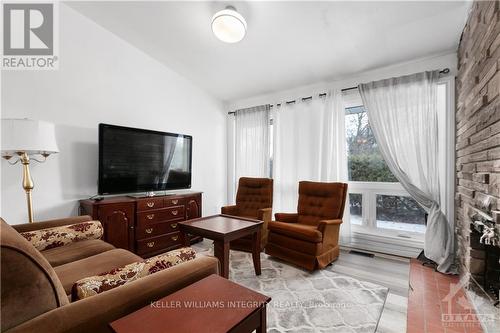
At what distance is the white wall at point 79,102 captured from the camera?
2252mm

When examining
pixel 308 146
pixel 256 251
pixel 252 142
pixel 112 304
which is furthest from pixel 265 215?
pixel 112 304

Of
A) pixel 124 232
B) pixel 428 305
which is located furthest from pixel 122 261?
pixel 428 305

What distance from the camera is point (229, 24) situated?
7.45 ft

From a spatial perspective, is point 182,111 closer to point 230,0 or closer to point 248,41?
point 248,41

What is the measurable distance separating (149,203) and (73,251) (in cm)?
105

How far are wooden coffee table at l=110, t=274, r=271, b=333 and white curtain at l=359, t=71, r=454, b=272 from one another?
2.48 metres

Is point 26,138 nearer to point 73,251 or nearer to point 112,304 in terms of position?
point 73,251

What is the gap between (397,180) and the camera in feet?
9.68

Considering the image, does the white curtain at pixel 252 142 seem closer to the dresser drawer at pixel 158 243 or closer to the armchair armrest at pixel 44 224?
the dresser drawer at pixel 158 243

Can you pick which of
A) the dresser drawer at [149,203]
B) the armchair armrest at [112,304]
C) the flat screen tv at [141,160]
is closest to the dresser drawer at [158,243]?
the dresser drawer at [149,203]

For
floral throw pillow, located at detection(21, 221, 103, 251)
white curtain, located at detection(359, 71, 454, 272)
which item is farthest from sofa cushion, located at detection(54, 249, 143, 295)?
white curtain, located at detection(359, 71, 454, 272)

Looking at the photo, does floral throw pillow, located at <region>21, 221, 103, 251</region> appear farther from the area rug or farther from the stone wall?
the stone wall

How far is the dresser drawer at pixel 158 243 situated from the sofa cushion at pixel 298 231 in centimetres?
129

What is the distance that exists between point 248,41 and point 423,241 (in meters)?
3.21
